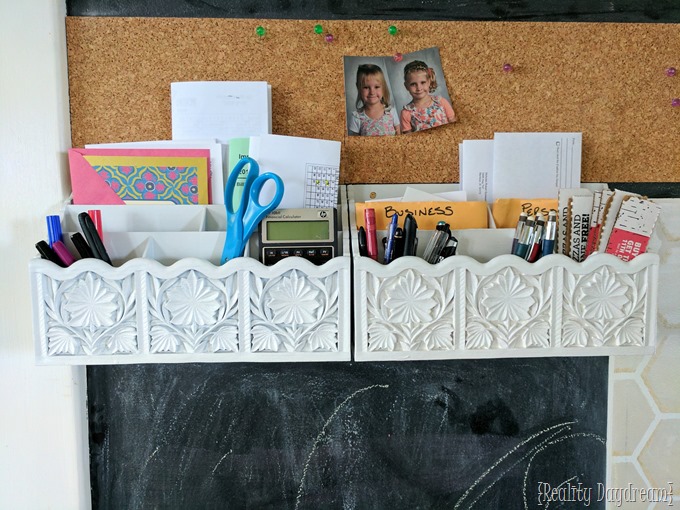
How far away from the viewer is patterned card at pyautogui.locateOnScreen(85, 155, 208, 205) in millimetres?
741

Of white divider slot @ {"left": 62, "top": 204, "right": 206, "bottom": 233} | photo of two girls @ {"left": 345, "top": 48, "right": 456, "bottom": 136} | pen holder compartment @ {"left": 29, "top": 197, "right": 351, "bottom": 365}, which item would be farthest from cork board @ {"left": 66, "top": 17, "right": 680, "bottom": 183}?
pen holder compartment @ {"left": 29, "top": 197, "right": 351, "bottom": 365}

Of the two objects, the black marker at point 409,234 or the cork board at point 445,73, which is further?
the cork board at point 445,73

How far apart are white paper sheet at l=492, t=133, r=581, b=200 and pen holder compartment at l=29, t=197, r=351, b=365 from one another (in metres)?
0.28

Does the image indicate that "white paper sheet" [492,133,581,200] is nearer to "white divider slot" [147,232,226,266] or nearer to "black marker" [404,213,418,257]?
"black marker" [404,213,418,257]

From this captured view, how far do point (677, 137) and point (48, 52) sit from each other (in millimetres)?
855

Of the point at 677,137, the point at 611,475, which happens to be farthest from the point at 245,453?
the point at 677,137

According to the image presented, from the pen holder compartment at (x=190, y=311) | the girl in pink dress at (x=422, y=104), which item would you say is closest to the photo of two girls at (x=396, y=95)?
the girl in pink dress at (x=422, y=104)

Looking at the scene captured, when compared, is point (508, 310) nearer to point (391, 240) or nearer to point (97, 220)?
point (391, 240)

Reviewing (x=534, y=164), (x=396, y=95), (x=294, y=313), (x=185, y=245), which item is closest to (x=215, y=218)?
(x=185, y=245)

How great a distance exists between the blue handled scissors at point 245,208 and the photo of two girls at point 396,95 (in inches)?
6.8

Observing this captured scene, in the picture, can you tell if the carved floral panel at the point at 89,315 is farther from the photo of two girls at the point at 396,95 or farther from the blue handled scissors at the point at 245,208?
the photo of two girls at the point at 396,95

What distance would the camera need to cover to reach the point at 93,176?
74 centimetres

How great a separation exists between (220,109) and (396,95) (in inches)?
9.3

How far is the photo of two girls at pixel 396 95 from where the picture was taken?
0.81m
